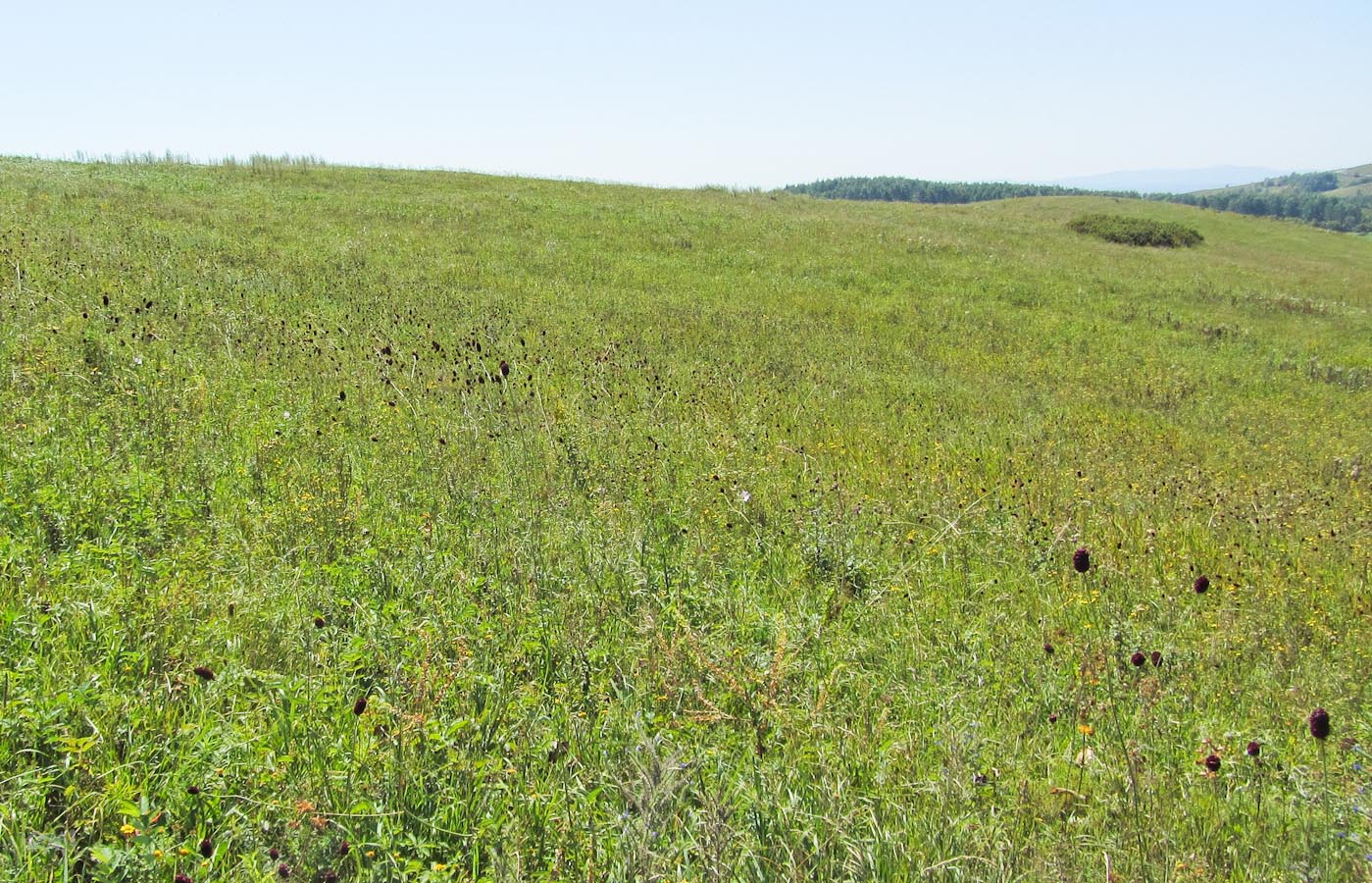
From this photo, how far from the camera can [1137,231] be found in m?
33.3

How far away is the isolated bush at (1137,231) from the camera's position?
3300 centimetres

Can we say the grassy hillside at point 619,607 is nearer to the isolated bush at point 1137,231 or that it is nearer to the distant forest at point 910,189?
the isolated bush at point 1137,231

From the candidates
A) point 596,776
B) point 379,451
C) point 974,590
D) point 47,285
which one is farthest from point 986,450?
point 47,285

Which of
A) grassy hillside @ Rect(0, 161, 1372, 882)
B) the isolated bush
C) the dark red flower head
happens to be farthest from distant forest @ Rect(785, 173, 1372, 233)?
the dark red flower head

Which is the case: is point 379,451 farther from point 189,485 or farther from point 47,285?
point 47,285

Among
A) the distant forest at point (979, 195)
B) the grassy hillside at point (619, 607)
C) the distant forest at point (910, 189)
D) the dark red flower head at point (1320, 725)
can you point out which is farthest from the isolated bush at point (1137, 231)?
the distant forest at point (910, 189)

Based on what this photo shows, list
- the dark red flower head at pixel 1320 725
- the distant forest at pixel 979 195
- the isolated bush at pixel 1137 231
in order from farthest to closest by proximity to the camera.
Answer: the distant forest at pixel 979 195 < the isolated bush at pixel 1137 231 < the dark red flower head at pixel 1320 725

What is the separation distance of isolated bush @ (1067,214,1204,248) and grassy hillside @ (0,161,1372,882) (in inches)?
979

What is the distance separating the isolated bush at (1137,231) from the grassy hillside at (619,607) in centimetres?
2485

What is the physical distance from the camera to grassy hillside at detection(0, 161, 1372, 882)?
244 centimetres

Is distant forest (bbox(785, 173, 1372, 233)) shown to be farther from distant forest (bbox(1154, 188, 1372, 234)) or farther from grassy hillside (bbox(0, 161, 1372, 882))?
grassy hillside (bbox(0, 161, 1372, 882))

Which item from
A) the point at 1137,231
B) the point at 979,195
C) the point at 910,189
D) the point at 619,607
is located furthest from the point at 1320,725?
the point at 979,195

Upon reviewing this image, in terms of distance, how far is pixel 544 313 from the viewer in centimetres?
1220

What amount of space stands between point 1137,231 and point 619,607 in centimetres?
3655
